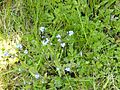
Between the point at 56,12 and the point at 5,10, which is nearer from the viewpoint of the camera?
the point at 56,12

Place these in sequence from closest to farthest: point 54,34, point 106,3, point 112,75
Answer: point 112,75
point 54,34
point 106,3

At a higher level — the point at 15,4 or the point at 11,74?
the point at 15,4

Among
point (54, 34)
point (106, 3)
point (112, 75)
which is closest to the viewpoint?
point (112, 75)

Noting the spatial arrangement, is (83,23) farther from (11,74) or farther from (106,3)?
(11,74)

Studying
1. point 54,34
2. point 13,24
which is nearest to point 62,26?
point 54,34

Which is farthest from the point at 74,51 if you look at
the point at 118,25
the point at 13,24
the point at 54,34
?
the point at 13,24

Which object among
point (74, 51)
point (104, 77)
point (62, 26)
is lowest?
point (104, 77)
